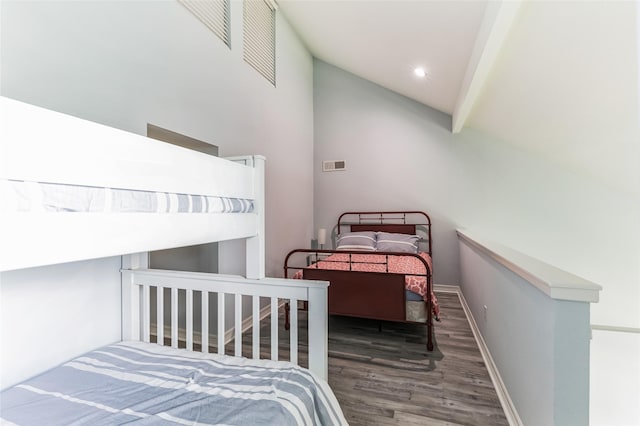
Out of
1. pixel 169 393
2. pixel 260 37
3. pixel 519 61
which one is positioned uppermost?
pixel 260 37

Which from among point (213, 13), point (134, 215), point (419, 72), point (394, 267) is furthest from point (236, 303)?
point (419, 72)

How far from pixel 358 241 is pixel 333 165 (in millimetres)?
1287

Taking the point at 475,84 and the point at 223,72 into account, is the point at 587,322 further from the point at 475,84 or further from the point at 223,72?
the point at 223,72

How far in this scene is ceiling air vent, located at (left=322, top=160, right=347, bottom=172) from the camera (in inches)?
166

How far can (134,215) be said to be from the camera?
2.92 ft

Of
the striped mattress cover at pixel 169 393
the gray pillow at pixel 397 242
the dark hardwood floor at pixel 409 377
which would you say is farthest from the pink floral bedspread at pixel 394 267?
the striped mattress cover at pixel 169 393

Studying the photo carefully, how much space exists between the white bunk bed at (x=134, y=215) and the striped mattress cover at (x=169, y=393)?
1 cm

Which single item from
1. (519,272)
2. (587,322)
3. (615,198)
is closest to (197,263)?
(519,272)

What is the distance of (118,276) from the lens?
5.00 feet

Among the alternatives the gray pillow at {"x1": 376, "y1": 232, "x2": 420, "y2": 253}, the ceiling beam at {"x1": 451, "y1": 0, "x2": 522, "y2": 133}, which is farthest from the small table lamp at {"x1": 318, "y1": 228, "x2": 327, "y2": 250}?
the ceiling beam at {"x1": 451, "y1": 0, "x2": 522, "y2": 133}

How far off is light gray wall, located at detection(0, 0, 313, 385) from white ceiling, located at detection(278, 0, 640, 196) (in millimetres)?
1135

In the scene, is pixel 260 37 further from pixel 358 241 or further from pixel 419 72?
pixel 358 241

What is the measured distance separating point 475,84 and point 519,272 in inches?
64.8

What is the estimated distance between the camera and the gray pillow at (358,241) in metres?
3.61
